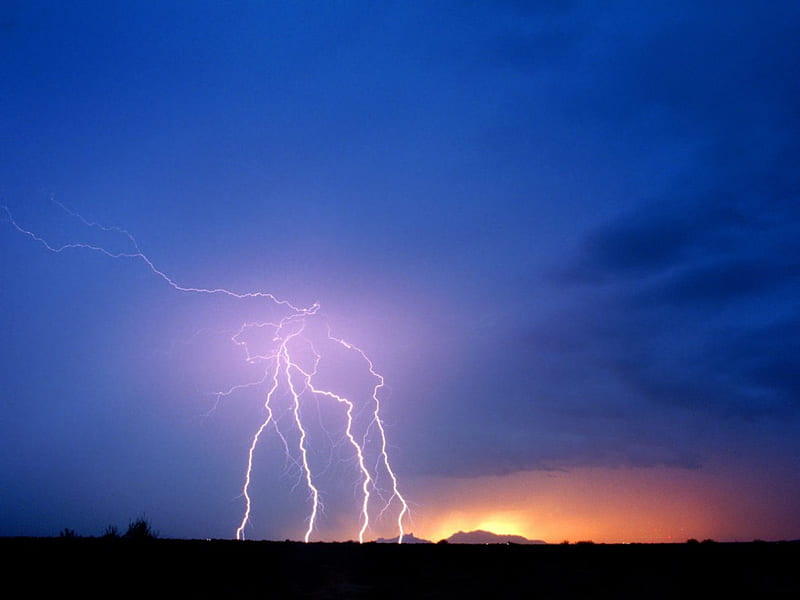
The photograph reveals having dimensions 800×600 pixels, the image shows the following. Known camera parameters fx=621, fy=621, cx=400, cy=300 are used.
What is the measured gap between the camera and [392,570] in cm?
808

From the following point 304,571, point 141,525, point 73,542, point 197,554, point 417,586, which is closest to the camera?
point 417,586

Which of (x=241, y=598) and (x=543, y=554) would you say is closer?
(x=241, y=598)

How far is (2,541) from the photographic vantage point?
31.3 feet

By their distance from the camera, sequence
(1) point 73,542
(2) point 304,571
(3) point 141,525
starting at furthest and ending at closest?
(3) point 141,525, (1) point 73,542, (2) point 304,571

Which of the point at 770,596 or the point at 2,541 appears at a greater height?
the point at 2,541

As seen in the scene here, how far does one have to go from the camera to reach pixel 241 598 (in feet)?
21.2

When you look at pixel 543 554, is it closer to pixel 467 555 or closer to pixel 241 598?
pixel 467 555

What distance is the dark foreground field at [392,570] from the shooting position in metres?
6.78

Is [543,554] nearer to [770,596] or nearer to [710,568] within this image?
[710,568]

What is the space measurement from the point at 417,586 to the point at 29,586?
13.7 ft

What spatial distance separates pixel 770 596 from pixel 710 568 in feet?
4.94

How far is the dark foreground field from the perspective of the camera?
678 cm

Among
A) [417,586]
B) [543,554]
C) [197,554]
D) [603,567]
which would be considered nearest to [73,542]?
[197,554]

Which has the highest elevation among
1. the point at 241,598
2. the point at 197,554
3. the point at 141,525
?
the point at 141,525
